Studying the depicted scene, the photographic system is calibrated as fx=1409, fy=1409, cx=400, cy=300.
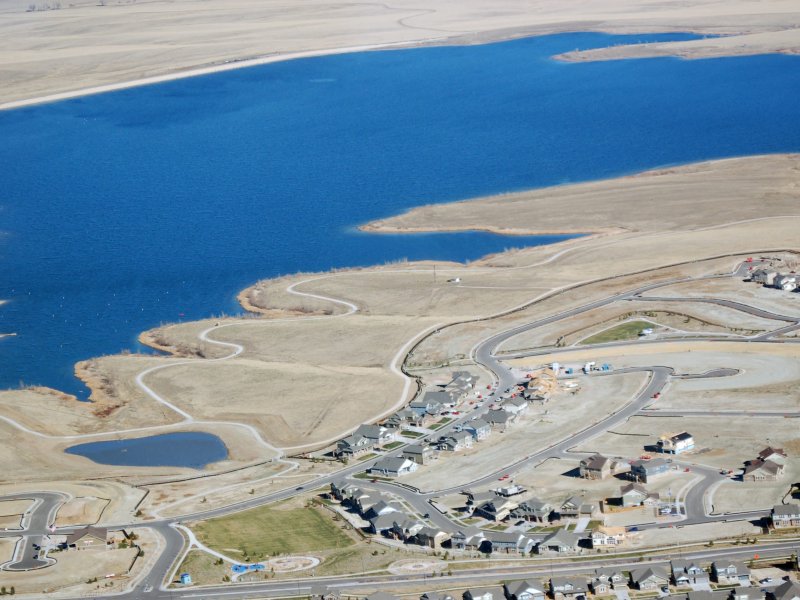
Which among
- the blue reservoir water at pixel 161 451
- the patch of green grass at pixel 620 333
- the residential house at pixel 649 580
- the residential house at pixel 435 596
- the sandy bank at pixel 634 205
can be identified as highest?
the sandy bank at pixel 634 205

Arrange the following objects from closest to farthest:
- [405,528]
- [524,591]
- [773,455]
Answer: [524,591] < [405,528] < [773,455]

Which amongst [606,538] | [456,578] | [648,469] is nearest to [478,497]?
[648,469]

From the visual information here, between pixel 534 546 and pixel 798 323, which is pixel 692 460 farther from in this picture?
pixel 798 323

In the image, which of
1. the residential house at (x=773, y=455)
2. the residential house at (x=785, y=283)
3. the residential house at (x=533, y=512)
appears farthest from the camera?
the residential house at (x=785, y=283)

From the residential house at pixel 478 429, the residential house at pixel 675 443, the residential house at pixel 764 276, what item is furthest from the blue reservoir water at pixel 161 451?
the residential house at pixel 764 276

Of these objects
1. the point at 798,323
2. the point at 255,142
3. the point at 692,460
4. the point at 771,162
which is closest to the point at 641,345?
the point at 798,323

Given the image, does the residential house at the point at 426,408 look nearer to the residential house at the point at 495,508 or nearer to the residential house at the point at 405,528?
the residential house at the point at 495,508

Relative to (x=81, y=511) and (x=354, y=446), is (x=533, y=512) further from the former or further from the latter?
(x=81, y=511)
